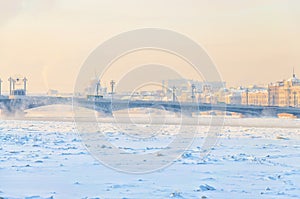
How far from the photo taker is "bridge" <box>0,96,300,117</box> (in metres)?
62.1

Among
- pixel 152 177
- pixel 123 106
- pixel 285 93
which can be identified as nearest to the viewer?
pixel 152 177

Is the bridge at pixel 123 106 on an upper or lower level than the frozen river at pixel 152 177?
upper

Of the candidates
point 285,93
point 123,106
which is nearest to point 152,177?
point 123,106

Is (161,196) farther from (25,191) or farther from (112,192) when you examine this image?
(25,191)

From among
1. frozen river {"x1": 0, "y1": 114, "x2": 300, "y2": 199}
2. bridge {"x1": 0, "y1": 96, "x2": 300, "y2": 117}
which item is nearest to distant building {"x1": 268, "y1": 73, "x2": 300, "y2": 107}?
bridge {"x1": 0, "y1": 96, "x2": 300, "y2": 117}

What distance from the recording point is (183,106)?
64.6m

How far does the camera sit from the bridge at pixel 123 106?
Answer: 204 ft

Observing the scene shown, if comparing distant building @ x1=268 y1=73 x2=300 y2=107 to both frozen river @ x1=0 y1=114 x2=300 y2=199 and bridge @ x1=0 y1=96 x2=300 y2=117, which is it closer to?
bridge @ x1=0 y1=96 x2=300 y2=117

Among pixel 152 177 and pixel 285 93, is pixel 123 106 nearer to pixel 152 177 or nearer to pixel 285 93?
pixel 285 93

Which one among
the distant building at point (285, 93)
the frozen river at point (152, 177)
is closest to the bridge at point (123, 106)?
the distant building at point (285, 93)

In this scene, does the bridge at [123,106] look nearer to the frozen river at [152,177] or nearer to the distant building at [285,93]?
the distant building at [285,93]

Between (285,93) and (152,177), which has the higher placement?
(285,93)

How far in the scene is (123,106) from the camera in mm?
64875

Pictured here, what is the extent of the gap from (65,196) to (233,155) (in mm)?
7519
